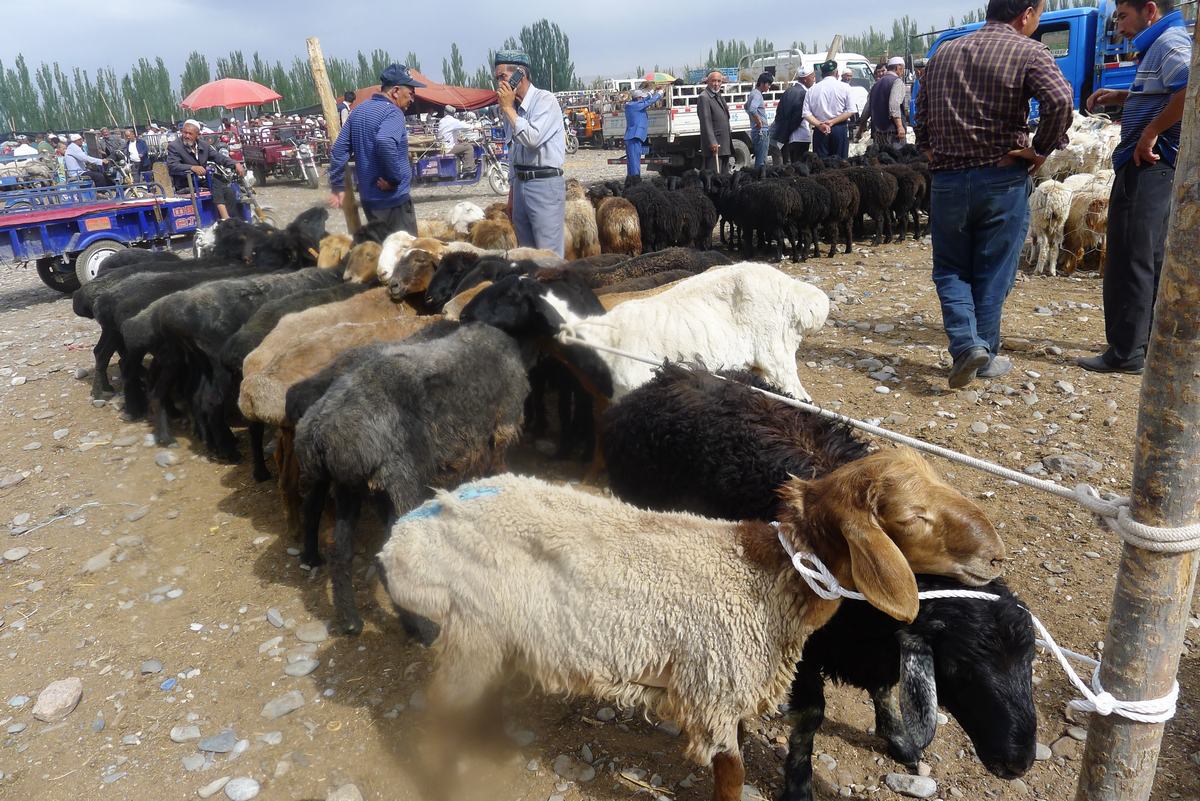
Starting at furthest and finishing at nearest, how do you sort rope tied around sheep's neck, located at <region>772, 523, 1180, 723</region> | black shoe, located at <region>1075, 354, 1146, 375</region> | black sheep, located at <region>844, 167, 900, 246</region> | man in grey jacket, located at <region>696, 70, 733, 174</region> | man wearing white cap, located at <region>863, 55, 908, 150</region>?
man wearing white cap, located at <region>863, 55, 908, 150</region> → man in grey jacket, located at <region>696, 70, 733, 174</region> → black sheep, located at <region>844, 167, 900, 246</region> → black shoe, located at <region>1075, 354, 1146, 375</region> → rope tied around sheep's neck, located at <region>772, 523, 1180, 723</region>

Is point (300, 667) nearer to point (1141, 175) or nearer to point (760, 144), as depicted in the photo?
point (1141, 175)

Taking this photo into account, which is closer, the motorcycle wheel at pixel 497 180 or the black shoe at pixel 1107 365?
the black shoe at pixel 1107 365

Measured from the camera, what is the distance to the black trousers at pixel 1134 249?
4902 millimetres

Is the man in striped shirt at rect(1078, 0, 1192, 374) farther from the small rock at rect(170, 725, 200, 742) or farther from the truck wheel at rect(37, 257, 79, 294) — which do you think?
the truck wheel at rect(37, 257, 79, 294)

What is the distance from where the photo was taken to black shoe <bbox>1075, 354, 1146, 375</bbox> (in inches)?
202

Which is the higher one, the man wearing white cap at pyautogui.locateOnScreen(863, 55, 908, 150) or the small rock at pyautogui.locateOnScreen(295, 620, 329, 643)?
the man wearing white cap at pyautogui.locateOnScreen(863, 55, 908, 150)

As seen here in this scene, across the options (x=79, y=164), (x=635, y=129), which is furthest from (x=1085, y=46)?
(x=79, y=164)

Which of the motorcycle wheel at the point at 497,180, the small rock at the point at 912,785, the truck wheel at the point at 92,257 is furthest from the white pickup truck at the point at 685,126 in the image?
the small rock at the point at 912,785

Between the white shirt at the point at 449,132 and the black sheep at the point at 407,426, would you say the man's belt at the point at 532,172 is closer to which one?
the black sheep at the point at 407,426

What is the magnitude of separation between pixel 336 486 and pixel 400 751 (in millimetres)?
1255

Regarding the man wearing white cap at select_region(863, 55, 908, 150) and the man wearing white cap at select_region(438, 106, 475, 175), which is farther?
the man wearing white cap at select_region(438, 106, 475, 175)

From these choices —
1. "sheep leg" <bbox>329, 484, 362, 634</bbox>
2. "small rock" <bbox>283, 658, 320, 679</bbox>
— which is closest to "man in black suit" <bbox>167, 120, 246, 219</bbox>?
"sheep leg" <bbox>329, 484, 362, 634</bbox>

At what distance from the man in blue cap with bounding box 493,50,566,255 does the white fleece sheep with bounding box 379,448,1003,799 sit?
4847 millimetres

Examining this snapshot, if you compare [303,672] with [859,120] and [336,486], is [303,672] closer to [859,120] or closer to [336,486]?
[336,486]
